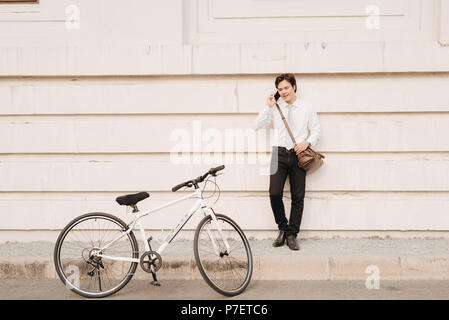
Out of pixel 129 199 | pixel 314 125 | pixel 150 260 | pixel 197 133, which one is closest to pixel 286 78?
pixel 314 125

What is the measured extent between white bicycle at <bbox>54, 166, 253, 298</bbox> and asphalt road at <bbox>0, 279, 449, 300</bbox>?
149mm

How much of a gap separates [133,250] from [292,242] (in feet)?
6.43

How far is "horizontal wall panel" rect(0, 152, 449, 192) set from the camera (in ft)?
21.0

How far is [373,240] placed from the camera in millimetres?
6348

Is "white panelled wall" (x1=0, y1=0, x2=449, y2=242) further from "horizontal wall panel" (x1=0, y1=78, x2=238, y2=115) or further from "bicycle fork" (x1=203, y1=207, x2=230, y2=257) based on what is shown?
"bicycle fork" (x1=203, y1=207, x2=230, y2=257)

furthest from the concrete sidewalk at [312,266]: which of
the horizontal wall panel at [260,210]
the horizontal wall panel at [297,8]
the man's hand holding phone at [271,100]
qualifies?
the horizontal wall panel at [297,8]

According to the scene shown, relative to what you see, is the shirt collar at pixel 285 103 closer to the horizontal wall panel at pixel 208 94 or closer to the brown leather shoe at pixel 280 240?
the horizontal wall panel at pixel 208 94

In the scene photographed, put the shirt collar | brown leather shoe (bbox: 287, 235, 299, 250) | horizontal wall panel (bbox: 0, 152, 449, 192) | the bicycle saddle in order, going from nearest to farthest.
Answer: the bicycle saddle
brown leather shoe (bbox: 287, 235, 299, 250)
the shirt collar
horizontal wall panel (bbox: 0, 152, 449, 192)

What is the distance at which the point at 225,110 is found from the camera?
643cm

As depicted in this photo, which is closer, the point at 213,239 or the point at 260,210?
the point at 213,239

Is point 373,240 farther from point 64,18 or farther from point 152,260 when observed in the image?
point 64,18

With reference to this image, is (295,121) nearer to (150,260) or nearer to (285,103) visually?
(285,103)

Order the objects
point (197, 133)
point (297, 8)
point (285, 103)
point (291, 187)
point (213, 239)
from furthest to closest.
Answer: point (297, 8)
point (197, 133)
point (285, 103)
point (291, 187)
point (213, 239)

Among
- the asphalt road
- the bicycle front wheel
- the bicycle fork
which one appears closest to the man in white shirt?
the asphalt road
